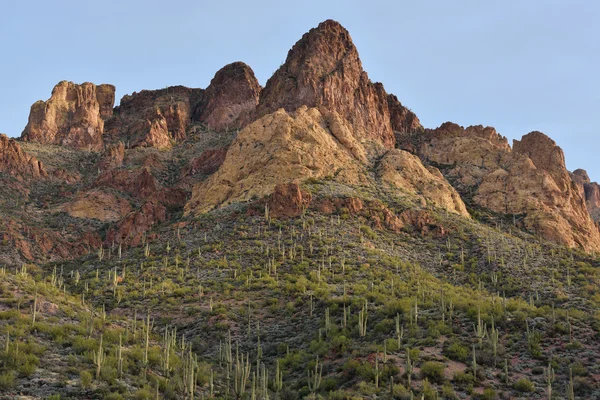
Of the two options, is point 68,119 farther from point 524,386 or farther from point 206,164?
point 524,386

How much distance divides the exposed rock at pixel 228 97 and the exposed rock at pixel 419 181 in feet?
151

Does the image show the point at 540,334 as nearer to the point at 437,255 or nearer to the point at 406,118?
the point at 437,255

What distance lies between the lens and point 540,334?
2619cm

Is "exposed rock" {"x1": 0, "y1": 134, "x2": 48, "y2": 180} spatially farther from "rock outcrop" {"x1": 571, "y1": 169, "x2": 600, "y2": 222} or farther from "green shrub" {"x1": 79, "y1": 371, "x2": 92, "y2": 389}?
"rock outcrop" {"x1": 571, "y1": 169, "x2": 600, "y2": 222}

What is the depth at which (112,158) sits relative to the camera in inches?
3447

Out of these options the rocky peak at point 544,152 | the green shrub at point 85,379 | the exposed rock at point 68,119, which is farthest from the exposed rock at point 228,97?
the green shrub at point 85,379

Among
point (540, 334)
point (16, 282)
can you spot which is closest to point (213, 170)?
point (16, 282)

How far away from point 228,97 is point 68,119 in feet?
109

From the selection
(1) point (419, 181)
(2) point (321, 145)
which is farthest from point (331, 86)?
(1) point (419, 181)

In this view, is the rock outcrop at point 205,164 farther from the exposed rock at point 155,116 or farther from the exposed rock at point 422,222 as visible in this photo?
the exposed rock at point 422,222

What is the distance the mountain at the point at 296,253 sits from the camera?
22797mm

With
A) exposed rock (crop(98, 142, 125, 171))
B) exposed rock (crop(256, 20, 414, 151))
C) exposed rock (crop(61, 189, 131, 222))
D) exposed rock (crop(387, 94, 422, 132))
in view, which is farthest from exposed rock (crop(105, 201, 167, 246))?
exposed rock (crop(387, 94, 422, 132))

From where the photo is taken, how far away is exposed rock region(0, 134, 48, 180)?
251ft

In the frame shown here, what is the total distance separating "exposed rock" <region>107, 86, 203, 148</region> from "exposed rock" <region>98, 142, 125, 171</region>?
5677 mm
